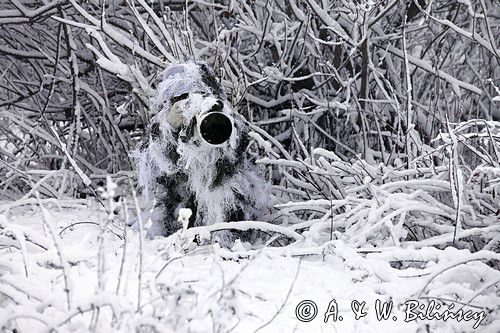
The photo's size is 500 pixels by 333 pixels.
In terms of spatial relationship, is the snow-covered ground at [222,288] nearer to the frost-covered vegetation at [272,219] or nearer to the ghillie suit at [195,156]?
the frost-covered vegetation at [272,219]

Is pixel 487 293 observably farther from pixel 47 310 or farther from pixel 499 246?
pixel 47 310

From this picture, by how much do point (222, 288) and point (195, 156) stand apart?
41.2 inches

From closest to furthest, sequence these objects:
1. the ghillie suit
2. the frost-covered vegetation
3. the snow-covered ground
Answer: the snow-covered ground
the frost-covered vegetation
the ghillie suit

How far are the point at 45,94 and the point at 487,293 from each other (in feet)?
11.1

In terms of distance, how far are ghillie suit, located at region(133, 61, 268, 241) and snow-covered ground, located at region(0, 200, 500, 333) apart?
281 mm

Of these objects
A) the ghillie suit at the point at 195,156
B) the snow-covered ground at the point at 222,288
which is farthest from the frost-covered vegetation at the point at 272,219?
the ghillie suit at the point at 195,156

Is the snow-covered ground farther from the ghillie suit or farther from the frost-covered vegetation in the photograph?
the ghillie suit

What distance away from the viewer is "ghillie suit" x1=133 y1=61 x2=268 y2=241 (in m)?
2.23

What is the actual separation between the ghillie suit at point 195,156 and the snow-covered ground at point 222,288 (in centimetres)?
28

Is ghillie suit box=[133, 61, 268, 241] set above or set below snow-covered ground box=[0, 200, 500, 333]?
above

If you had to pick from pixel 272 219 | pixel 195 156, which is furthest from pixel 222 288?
pixel 272 219

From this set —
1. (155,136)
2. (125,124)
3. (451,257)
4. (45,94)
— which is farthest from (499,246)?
(45,94)

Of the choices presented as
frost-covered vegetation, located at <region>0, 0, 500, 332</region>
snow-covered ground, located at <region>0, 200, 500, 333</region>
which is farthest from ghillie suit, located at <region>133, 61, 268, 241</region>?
snow-covered ground, located at <region>0, 200, 500, 333</region>

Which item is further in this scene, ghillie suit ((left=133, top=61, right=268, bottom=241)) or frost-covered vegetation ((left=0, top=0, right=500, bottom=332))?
ghillie suit ((left=133, top=61, right=268, bottom=241))
